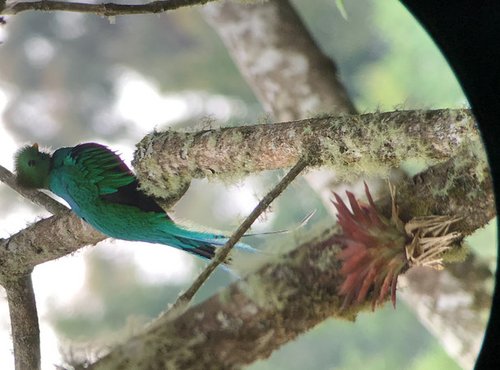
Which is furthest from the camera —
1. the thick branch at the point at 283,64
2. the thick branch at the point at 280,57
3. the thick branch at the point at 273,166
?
the thick branch at the point at 280,57

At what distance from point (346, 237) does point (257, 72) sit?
672mm

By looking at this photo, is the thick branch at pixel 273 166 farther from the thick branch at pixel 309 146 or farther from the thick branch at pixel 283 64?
the thick branch at pixel 283 64

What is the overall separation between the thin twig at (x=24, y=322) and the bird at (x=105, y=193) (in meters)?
0.09

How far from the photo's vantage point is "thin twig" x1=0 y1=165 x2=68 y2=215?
24.9 inches

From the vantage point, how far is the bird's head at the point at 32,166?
617 mm

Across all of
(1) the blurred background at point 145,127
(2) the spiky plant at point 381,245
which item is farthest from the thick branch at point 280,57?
(2) the spiky plant at point 381,245

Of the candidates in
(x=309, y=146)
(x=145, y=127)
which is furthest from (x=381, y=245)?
(x=145, y=127)

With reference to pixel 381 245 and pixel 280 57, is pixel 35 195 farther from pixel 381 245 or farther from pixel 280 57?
pixel 280 57

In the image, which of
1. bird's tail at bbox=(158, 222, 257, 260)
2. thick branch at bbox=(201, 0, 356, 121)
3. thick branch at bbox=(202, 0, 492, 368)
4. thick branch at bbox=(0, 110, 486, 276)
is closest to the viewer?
thick branch at bbox=(0, 110, 486, 276)

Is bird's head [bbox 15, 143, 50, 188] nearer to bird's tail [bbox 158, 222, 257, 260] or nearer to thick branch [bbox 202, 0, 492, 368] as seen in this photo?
bird's tail [bbox 158, 222, 257, 260]

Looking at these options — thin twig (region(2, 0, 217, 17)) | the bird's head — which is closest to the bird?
the bird's head

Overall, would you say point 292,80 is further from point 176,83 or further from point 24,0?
point 24,0

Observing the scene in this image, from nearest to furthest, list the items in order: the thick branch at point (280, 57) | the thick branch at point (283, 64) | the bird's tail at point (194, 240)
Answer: the bird's tail at point (194, 240), the thick branch at point (283, 64), the thick branch at point (280, 57)

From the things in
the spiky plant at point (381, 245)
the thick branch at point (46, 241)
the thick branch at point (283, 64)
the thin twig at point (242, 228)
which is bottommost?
the spiky plant at point (381, 245)
